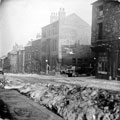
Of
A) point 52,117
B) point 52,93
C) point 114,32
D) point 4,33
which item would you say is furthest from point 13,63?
point 52,117

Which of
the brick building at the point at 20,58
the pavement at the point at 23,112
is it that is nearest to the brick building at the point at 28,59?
the brick building at the point at 20,58

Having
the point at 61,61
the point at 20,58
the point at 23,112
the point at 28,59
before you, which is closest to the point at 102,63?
the point at 61,61

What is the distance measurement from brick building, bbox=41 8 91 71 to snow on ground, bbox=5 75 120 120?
436 inches

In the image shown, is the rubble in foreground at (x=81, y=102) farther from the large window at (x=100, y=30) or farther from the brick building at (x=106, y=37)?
the large window at (x=100, y=30)

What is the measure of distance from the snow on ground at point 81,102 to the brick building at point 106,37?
7210mm

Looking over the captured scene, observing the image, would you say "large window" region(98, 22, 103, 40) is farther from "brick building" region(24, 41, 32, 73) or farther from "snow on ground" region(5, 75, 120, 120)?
"brick building" region(24, 41, 32, 73)

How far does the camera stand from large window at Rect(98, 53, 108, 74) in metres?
17.0

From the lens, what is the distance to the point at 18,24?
14977 mm

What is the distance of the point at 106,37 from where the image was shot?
645 inches

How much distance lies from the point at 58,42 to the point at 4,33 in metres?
8.23

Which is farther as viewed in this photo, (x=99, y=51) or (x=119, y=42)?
(x=99, y=51)

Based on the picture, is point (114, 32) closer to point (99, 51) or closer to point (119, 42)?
point (119, 42)

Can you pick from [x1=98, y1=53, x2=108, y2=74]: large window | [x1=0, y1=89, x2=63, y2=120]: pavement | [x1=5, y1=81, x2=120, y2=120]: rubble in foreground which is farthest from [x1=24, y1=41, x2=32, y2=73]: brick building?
[x1=0, y1=89, x2=63, y2=120]: pavement

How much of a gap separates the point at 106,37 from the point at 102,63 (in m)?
2.46
